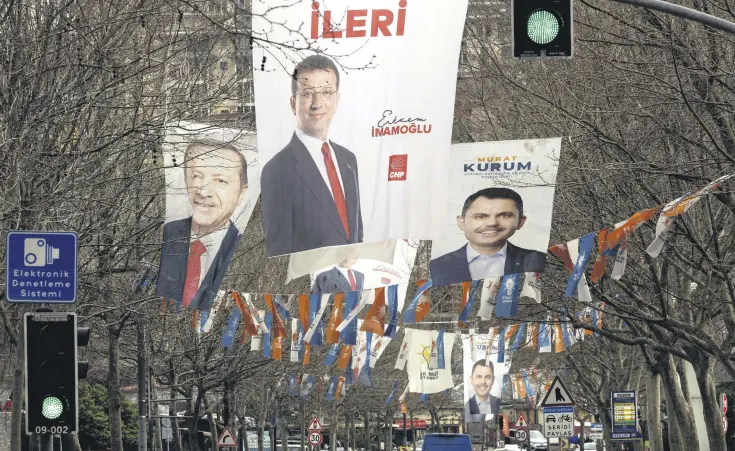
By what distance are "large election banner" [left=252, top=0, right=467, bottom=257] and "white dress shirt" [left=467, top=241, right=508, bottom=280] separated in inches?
60.2

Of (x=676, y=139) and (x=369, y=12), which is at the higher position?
Answer: (x=369, y=12)

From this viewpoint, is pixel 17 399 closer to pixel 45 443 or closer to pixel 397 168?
pixel 45 443

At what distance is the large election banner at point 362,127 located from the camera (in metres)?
20.8

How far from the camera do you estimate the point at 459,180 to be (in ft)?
74.1

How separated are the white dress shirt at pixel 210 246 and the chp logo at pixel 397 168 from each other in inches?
116

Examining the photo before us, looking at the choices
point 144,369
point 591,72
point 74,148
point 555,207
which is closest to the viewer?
point 74,148

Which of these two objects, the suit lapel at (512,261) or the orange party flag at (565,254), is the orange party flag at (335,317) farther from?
the orange party flag at (565,254)

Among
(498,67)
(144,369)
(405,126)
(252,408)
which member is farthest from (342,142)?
(252,408)

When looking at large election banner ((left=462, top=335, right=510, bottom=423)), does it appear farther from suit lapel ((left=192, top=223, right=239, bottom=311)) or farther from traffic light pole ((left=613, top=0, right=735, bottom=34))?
traffic light pole ((left=613, top=0, right=735, bottom=34))

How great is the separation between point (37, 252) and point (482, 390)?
104ft

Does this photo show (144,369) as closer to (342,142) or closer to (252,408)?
(342,142)

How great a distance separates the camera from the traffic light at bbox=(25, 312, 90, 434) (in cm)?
1183

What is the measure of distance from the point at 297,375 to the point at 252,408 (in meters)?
15.0

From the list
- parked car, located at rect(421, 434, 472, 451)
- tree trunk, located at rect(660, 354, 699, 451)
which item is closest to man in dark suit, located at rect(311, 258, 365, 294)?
tree trunk, located at rect(660, 354, 699, 451)
